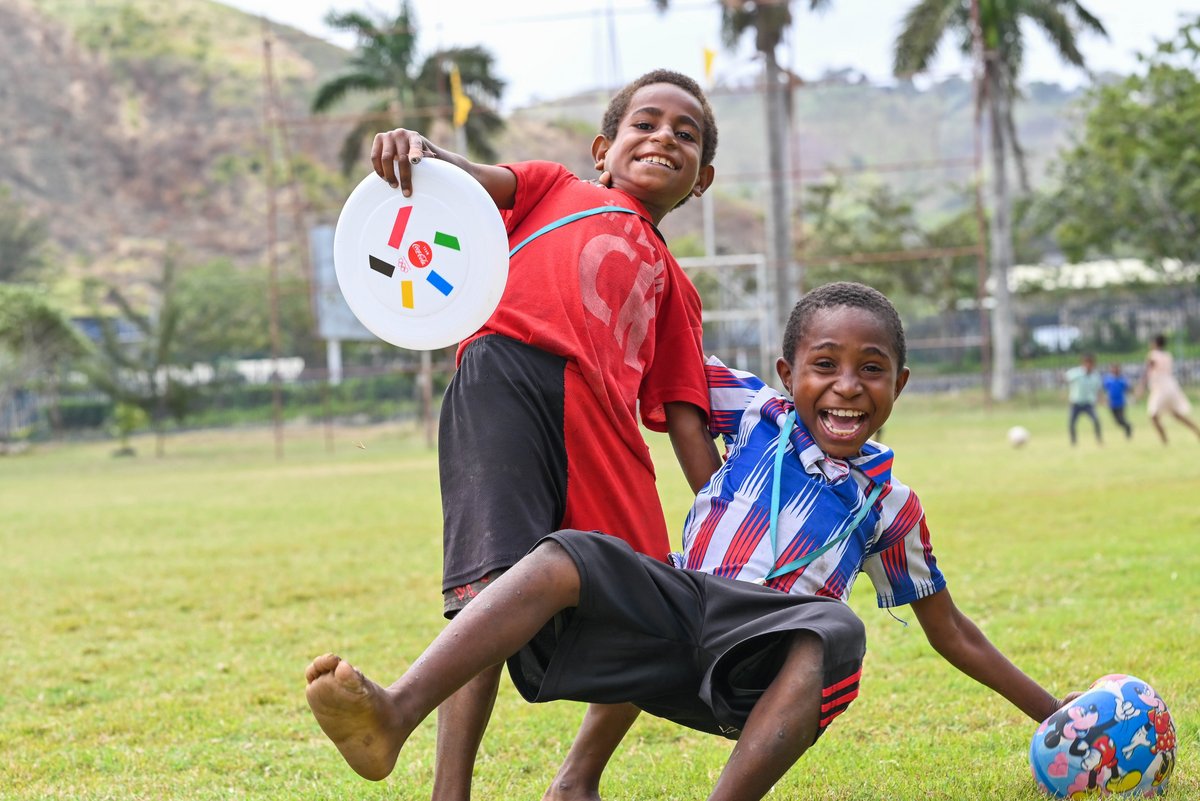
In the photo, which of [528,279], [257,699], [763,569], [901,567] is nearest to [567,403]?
[528,279]

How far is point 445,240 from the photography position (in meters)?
3.05

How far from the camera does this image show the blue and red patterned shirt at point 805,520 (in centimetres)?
294

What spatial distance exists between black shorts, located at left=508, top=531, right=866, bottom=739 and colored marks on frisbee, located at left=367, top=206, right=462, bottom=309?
73 centimetres

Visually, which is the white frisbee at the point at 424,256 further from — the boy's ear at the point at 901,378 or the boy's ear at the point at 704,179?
the boy's ear at the point at 901,378

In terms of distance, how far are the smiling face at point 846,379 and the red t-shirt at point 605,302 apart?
0.34 metres

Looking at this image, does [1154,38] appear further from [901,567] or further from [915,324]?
[901,567]

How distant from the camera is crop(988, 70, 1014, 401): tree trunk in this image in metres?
31.2

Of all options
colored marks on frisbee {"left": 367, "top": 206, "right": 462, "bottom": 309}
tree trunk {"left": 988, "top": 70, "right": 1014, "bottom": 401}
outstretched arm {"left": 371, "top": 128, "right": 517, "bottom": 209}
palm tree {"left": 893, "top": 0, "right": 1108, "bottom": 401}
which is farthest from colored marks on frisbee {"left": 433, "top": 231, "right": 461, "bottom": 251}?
tree trunk {"left": 988, "top": 70, "right": 1014, "bottom": 401}

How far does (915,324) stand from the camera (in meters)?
37.5

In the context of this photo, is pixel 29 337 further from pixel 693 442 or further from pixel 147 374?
pixel 693 442

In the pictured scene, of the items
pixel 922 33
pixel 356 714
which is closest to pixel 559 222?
pixel 356 714

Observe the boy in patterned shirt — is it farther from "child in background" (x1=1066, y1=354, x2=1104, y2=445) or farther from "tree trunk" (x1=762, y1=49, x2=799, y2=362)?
"tree trunk" (x1=762, y1=49, x2=799, y2=362)

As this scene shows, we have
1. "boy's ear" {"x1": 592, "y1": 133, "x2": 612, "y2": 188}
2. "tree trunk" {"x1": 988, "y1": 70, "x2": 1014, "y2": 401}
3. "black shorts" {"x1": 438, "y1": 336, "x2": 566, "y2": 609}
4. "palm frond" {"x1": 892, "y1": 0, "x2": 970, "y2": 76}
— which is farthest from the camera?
"tree trunk" {"x1": 988, "y1": 70, "x2": 1014, "y2": 401}

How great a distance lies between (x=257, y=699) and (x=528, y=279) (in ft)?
8.38
